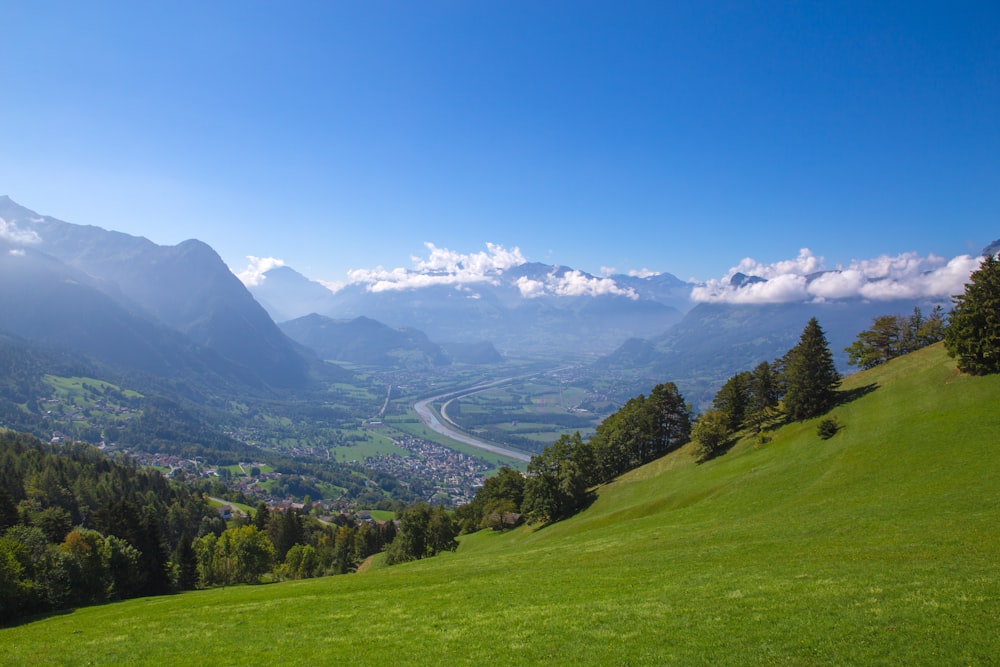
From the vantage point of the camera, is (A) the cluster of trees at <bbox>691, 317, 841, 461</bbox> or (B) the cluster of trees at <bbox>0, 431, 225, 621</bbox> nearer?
(B) the cluster of trees at <bbox>0, 431, 225, 621</bbox>

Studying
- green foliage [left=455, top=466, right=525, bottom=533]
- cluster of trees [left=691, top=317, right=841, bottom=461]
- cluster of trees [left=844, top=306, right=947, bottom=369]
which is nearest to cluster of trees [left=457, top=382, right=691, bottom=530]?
green foliage [left=455, top=466, right=525, bottom=533]

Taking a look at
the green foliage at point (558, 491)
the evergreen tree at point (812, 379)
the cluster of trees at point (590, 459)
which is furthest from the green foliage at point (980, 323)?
the green foliage at point (558, 491)

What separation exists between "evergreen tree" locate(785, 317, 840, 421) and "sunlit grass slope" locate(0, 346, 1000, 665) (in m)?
9.38

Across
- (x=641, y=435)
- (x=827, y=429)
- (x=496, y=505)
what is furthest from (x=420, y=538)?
(x=827, y=429)

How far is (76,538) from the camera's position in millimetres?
43500

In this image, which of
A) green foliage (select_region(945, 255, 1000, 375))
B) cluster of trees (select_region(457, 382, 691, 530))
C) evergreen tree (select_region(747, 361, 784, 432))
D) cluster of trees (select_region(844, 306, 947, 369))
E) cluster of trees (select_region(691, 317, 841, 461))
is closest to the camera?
green foliage (select_region(945, 255, 1000, 375))

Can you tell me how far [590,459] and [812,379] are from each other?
105 feet

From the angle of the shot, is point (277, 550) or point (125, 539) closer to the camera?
point (125, 539)

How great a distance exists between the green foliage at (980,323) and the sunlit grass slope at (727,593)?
6.65ft

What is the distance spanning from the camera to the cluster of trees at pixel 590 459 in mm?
64606

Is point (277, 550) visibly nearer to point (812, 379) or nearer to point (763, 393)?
point (763, 393)

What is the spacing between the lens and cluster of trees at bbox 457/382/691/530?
212ft

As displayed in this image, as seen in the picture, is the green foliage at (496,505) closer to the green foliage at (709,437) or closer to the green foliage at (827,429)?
the green foliage at (709,437)

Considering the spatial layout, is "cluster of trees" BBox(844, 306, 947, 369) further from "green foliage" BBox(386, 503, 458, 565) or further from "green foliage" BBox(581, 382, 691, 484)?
"green foliage" BBox(386, 503, 458, 565)
